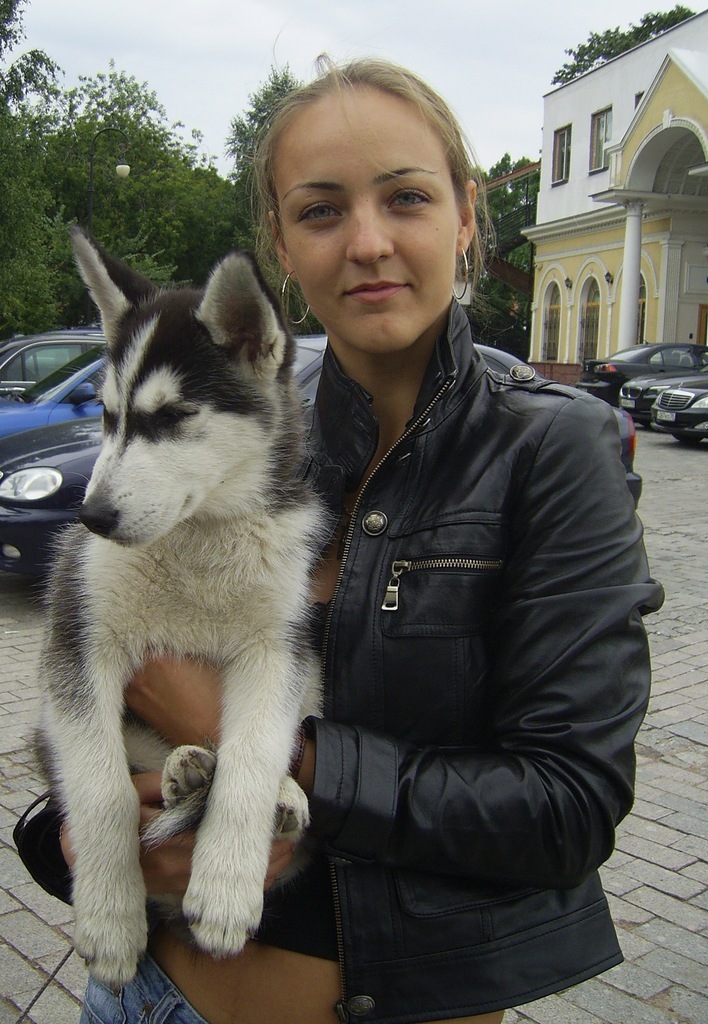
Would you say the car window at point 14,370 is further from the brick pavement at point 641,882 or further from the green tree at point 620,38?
the green tree at point 620,38

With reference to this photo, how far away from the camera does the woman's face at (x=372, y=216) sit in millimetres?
2012

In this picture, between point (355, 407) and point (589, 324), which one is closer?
point (355, 407)

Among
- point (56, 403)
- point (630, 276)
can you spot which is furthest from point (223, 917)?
point (630, 276)

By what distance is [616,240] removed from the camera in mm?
37688

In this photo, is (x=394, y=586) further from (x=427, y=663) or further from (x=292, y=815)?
(x=292, y=815)

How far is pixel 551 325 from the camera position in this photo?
4350 cm

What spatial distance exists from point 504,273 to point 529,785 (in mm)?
44205

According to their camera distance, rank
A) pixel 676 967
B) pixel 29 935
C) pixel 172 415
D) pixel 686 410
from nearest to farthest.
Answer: pixel 172 415, pixel 676 967, pixel 29 935, pixel 686 410

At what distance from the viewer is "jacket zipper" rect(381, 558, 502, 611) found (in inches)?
74.0

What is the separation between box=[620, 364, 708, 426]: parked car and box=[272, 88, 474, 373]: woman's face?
846 inches

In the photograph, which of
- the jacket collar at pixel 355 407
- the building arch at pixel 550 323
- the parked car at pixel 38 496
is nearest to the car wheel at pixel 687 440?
the parked car at pixel 38 496

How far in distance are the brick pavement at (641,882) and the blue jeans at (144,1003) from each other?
69.0 inches

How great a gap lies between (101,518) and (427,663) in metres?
0.75

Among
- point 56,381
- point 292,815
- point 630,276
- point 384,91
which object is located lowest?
point 292,815
